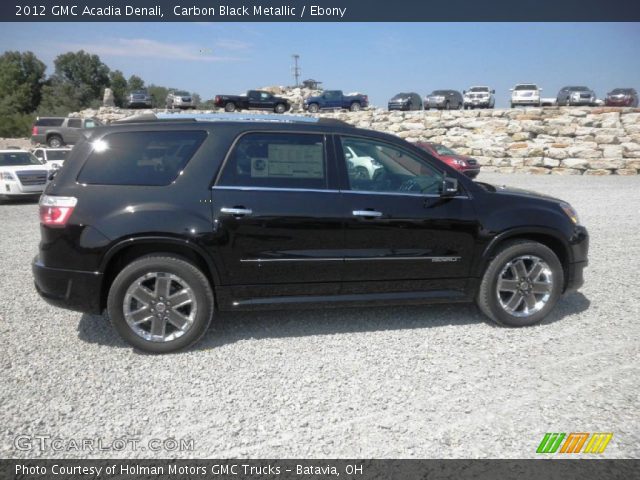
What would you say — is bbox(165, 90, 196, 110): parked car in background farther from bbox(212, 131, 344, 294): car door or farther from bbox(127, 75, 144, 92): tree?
bbox(127, 75, 144, 92): tree

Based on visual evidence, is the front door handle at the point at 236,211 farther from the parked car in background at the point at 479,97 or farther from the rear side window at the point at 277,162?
the parked car in background at the point at 479,97

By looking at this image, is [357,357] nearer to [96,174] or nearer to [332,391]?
[332,391]

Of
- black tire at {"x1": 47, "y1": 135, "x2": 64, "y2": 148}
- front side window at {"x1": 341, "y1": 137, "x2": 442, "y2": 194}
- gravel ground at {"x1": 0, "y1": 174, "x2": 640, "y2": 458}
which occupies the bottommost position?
gravel ground at {"x1": 0, "y1": 174, "x2": 640, "y2": 458}

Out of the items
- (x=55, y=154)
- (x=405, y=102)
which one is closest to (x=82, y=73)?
(x=405, y=102)

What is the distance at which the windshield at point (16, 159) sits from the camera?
13180 millimetres

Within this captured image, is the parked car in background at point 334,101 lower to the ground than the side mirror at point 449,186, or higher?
higher

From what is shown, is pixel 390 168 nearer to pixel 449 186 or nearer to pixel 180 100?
pixel 449 186

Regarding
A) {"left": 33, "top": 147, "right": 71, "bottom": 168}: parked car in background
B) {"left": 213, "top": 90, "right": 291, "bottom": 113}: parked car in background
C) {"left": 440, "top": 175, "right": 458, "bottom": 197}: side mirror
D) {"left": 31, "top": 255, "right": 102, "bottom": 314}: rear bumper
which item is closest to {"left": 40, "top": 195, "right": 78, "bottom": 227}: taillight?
{"left": 31, "top": 255, "right": 102, "bottom": 314}: rear bumper

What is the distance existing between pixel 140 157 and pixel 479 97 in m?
31.5

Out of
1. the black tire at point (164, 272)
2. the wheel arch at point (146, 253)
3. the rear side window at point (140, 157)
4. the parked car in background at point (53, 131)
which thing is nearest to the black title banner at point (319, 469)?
the black tire at point (164, 272)

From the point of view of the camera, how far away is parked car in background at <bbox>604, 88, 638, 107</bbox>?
94.7ft

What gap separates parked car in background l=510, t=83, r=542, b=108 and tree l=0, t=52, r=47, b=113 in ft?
213

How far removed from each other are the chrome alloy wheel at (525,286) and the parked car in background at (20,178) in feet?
42.2

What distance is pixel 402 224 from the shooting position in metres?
3.86
